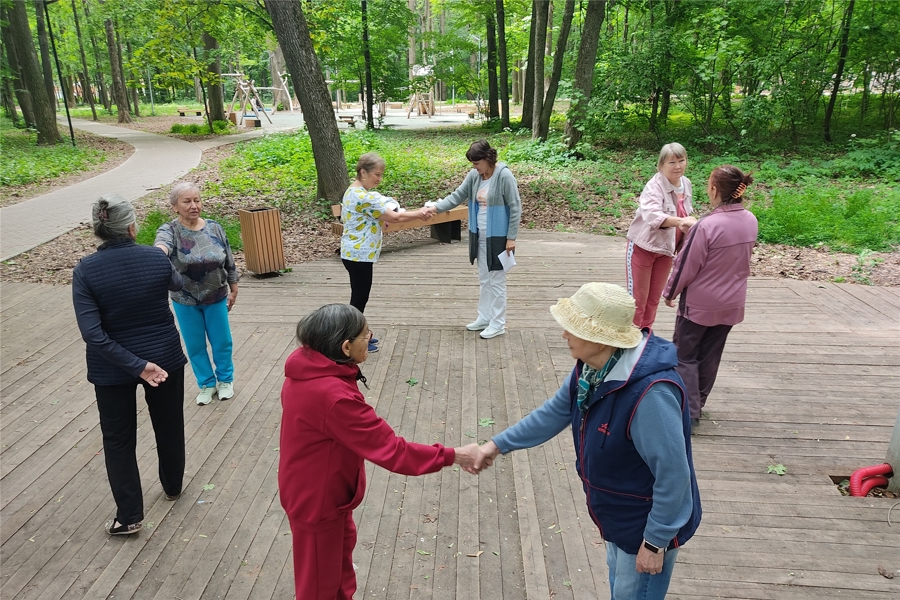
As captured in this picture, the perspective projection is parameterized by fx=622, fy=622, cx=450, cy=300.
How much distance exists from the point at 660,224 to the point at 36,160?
65.3 ft

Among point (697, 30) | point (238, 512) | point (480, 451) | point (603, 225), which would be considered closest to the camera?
point (480, 451)

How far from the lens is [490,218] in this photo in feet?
19.2

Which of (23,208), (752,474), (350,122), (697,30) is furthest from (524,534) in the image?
(350,122)

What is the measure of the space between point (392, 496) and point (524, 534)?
875 mm

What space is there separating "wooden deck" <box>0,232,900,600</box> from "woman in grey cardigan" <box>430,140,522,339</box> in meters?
0.37

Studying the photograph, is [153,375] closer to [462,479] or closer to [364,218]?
[462,479]

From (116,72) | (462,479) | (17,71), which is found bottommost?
(462,479)

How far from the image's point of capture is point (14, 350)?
6016 mm

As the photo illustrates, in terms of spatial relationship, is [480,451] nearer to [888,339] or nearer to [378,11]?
[888,339]

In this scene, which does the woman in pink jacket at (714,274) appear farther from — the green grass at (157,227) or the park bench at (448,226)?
the green grass at (157,227)

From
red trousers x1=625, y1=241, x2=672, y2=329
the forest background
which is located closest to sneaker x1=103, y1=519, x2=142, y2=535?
red trousers x1=625, y1=241, x2=672, y2=329

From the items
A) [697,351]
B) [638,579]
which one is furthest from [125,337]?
[697,351]

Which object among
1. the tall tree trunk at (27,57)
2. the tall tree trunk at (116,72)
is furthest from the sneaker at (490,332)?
the tall tree trunk at (116,72)

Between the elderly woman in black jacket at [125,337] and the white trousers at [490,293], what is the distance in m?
3.12
